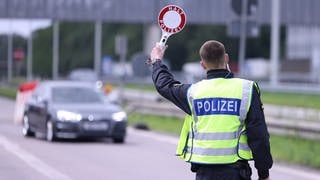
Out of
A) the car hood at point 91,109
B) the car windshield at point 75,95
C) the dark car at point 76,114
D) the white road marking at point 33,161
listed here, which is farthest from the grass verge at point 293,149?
the white road marking at point 33,161

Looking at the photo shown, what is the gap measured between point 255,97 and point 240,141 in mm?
290

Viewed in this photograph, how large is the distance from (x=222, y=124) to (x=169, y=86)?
1.54 feet

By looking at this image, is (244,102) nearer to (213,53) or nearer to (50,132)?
(213,53)

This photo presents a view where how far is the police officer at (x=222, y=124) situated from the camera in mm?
5754

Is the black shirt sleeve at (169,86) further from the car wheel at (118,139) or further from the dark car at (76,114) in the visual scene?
the car wheel at (118,139)

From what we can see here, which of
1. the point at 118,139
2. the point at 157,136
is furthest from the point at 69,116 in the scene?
the point at 157,136

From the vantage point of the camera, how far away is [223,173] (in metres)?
5.76

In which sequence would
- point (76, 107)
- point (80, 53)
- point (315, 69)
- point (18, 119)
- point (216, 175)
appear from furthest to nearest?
point (80, 53)
point (315, 69)
point (18, 119)
point (76, 107)
point (216, 175)

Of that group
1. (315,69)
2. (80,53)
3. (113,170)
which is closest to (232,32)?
(113,170)

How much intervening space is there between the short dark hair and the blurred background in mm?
7651

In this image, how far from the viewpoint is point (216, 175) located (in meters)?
5.77

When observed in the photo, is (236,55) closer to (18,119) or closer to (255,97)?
(18,119)

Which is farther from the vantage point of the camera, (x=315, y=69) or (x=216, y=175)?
(x=315, y=69)

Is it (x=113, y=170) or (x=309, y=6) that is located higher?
(x=309, y=6)
